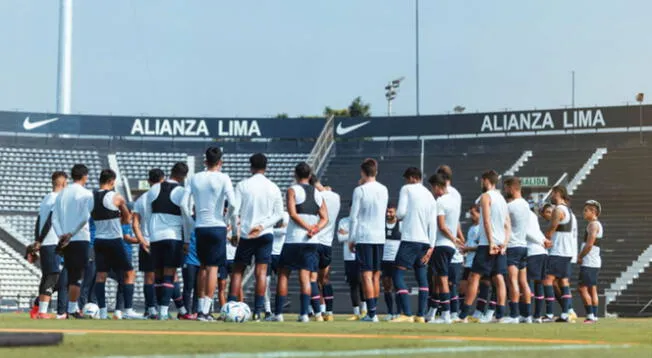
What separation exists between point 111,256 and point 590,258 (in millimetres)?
7714

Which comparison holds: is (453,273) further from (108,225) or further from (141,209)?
(108,225)

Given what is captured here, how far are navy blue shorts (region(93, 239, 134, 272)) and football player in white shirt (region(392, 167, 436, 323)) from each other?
3484 mm

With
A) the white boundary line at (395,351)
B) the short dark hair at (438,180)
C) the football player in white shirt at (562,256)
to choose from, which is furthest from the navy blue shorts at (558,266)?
the white boundary line at (395,351)

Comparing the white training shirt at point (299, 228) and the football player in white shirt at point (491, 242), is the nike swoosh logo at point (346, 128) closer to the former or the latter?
the football player in white shirt at point (491, 242)

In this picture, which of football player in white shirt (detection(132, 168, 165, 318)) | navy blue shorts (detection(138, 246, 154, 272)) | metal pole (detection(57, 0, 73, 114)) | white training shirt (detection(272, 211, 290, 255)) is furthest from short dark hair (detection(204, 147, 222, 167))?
metal pole (detection(57, 0, 73, 114))

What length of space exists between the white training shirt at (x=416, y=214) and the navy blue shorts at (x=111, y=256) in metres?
3.54

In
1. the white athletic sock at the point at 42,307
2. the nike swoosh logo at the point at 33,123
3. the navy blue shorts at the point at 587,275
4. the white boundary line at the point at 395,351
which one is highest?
the nike swoosh logo at the point at 33,123

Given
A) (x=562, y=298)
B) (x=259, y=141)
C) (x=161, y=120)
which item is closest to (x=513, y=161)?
(x=259, y=141)

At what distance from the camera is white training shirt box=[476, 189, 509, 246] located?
15.4m

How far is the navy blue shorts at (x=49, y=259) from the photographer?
48.4ft

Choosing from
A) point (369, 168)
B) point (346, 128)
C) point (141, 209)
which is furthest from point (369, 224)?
point (346, 128)

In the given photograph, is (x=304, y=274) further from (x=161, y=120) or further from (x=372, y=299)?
(x=161, y=120)

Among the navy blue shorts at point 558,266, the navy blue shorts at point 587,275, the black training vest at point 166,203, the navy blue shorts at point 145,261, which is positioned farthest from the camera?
the navy blue shorts at point 587,275

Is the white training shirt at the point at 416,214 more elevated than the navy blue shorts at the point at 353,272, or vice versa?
the white training shirt at the point at 416,214
